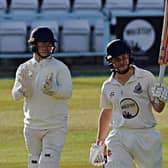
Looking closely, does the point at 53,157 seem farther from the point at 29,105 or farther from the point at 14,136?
the point at 14,136

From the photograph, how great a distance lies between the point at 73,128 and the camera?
50.1ft

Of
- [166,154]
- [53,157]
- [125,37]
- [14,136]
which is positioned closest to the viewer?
[53,157]

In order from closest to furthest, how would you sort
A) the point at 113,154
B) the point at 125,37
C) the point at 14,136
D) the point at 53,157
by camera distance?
the point at 113,154 < the point at 53,157 < the point at 14,136 < the point at 125,37

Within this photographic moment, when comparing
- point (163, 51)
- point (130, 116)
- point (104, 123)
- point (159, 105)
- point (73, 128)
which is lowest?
point (73, 128)

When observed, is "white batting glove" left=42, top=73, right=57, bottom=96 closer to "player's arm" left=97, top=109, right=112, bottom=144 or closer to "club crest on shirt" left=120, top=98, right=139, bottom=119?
"player's arm" left=97, top=109, right=112, bottom=144

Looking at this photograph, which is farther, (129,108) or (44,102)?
(44,102)

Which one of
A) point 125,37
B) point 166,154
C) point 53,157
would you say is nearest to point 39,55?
point 53,157

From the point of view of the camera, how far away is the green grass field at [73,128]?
1238 cm

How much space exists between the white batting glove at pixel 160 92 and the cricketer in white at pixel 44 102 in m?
1.30

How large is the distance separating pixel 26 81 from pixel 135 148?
1.56 m

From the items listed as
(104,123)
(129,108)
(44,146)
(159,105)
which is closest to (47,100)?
(44,146)

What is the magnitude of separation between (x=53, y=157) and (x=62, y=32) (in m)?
16.7

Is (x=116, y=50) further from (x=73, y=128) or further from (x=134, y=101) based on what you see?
(x=73, y=128)

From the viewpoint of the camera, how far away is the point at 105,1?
88.7ft
